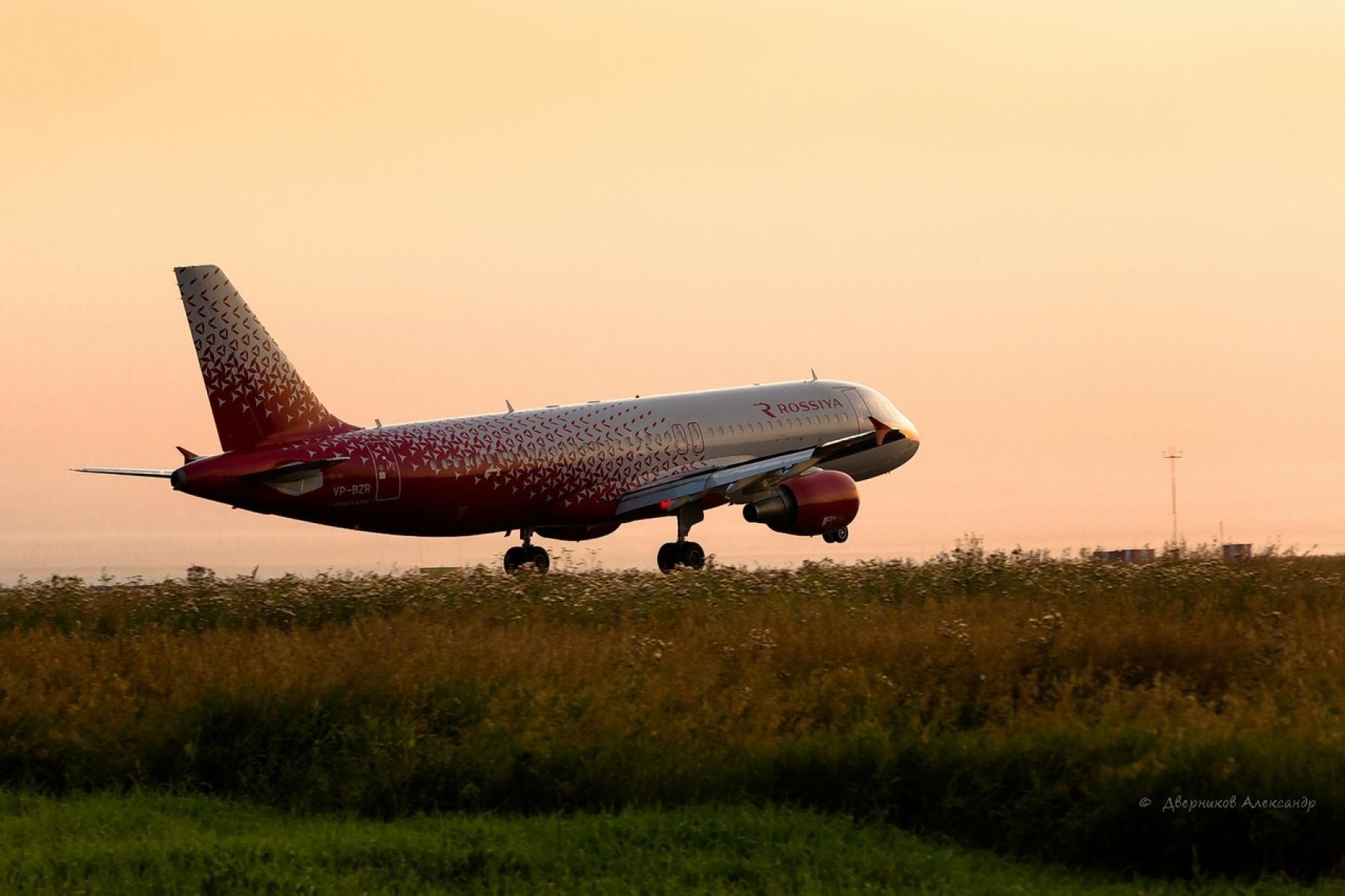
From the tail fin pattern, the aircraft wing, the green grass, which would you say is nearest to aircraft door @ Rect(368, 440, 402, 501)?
the tail fin pattern

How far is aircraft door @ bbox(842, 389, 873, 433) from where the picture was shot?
40.8m

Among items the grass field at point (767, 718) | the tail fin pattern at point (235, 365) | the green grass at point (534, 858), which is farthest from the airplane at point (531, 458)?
the green grass at point (534, 858)

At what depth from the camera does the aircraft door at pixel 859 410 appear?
134ft

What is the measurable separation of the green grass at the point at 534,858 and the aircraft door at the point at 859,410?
Answer: 28933 mm

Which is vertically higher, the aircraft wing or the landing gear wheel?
the aircraft wing

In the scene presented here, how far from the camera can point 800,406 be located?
130ft

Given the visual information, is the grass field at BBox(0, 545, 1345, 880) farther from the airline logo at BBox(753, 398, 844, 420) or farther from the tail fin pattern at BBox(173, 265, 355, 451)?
the airline logo at BBox(753, 398, 844, 420)

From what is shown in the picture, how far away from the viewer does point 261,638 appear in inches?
767

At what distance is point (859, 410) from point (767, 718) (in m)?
27.0

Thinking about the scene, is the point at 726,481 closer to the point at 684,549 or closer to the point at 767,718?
the point at 684,549

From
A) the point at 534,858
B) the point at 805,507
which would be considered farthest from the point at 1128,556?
the point at 534,858

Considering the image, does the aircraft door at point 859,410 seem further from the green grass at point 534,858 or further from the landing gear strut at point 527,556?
the green grass at point 534,858

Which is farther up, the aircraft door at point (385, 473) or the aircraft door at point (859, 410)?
the aircraft door at point (859, 410)

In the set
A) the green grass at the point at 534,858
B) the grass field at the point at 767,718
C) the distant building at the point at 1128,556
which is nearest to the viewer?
the green grass at the point at 534,858
